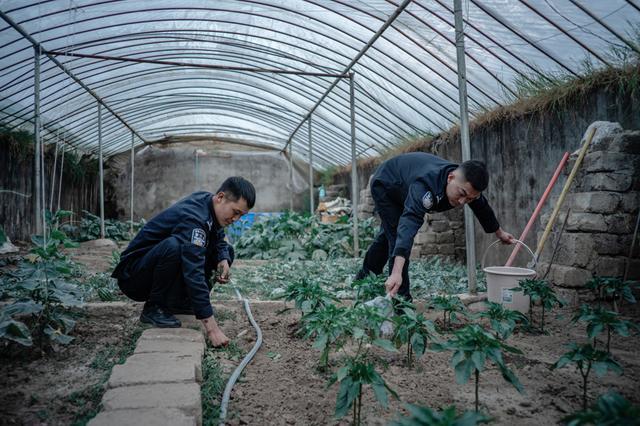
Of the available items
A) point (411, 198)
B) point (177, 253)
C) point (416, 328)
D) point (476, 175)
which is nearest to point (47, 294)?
point (177, 253)

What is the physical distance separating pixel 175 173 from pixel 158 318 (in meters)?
12.1

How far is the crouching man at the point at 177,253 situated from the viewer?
2.37 meters

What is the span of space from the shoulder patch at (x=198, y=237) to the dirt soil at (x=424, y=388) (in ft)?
2.38

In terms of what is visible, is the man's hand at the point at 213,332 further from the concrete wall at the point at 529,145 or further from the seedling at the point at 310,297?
the concrete wall at the point at 529,145

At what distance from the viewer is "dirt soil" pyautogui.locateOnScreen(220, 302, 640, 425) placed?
172cm

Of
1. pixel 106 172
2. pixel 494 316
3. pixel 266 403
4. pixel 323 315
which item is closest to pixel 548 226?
pixel 494 316

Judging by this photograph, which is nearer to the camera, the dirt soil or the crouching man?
the dirt soil

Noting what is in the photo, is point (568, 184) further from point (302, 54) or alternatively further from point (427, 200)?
point (302, 54)

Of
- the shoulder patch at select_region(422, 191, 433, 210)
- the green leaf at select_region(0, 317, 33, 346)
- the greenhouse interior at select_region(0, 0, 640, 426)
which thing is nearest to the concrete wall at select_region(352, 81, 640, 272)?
the greenhouse interior at select_region(0, 0, 640, 426)

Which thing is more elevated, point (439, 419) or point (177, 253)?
point (177, 253)

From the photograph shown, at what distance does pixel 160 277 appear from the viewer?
2504mm

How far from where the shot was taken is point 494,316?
7.00 feet

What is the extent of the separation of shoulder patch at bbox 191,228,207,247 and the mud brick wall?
2958 mm

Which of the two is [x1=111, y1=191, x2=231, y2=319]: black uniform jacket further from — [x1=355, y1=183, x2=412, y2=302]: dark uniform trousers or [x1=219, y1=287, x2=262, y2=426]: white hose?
[x1=355, y1=183, x2=412, y2=302]: dark uniform trousers
